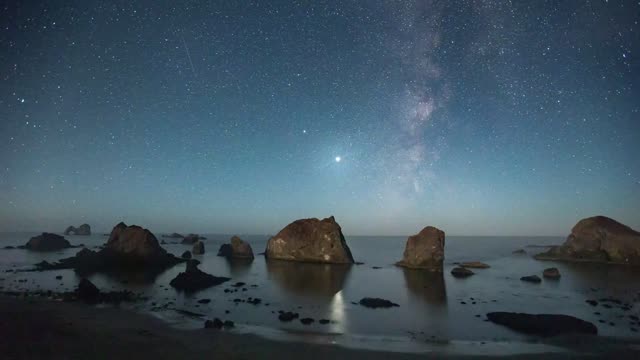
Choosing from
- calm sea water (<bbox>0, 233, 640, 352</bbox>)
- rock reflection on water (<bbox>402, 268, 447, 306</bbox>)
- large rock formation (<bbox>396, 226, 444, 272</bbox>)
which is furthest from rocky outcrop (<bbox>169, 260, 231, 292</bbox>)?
large rock formation (<bbox>396, 226, 444, 272</bbox>)

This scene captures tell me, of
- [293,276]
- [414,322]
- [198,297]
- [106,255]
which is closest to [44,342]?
[198,297]

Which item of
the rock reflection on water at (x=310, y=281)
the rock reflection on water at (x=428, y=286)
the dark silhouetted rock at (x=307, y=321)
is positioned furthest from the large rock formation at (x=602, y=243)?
the dark silhouetted rock at (x=307, y=321)

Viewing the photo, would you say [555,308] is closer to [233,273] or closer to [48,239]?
[233,273]

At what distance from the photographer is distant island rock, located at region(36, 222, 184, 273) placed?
80500mm

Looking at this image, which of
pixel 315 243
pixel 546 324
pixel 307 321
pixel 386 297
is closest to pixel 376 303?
pixel 386 297

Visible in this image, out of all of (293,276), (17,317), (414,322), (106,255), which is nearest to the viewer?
(17,317)

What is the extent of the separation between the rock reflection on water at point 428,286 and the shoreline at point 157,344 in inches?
907

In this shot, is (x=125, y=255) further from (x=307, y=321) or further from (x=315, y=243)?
(x=307, y=321)

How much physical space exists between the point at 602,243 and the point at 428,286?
87.7 meters

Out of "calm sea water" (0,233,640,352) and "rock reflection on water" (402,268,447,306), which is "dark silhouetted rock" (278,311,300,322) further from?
"rock reflection on water" (402,268,447,306)

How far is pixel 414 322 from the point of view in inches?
1526

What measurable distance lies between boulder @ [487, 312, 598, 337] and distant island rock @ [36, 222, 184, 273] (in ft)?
240

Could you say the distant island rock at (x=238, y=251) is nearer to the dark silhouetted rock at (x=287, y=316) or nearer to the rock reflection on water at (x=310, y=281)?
the rock reflection on water at (x=310, y=281)

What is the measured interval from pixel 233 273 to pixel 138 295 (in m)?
34.3
